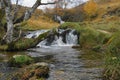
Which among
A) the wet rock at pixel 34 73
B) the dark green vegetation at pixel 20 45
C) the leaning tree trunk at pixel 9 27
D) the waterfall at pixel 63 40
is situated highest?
the leaning tree trunk at pixel 9 27

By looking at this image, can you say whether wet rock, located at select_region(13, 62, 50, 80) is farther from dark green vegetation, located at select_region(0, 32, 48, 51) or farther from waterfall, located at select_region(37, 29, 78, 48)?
waterfall, located at select_region(37, 29, 78, 48)

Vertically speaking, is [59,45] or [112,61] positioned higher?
[112,61]

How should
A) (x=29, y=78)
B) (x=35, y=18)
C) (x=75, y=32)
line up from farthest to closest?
(x=35, y=18)
(x=75, y=32)
(x=29, y=78)

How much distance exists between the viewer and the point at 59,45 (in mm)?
41031

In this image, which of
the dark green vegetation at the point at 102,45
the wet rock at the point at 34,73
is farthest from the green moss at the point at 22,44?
the wet rock at the point at 34,73

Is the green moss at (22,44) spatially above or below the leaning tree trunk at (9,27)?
below

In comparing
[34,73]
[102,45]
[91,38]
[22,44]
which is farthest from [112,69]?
[91,38]

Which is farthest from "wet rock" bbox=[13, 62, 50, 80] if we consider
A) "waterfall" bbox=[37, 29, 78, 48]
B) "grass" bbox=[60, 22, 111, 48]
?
"waterfall" bbox=[37, 29, 78, 48]

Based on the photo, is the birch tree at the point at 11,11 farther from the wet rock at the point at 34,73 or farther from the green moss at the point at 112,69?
the green moss at the point at 112,69

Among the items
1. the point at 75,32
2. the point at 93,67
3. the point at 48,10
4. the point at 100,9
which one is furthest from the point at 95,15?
the point at 93,67

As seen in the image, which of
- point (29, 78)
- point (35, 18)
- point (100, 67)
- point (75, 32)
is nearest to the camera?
point (29, 78)

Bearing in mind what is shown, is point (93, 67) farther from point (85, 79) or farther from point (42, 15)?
point (42, 15)

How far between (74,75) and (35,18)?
77464mm

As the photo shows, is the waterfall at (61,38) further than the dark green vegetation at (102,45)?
Yes
